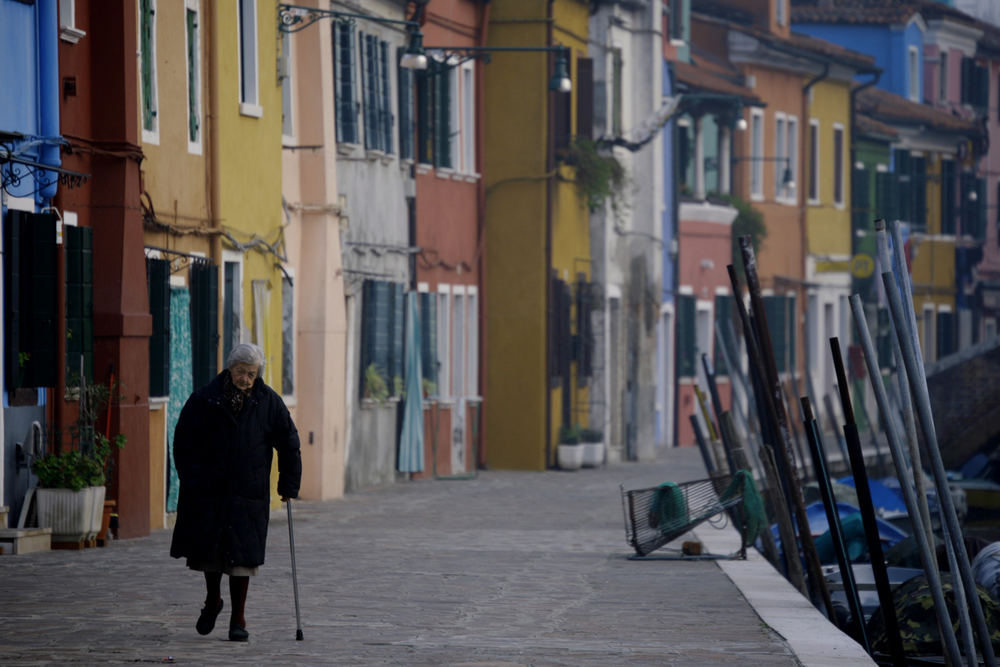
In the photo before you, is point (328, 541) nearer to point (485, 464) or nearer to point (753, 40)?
point (485, 464)

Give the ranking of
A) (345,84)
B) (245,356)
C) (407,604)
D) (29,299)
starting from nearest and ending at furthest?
(245,356)
(407,604)
(29,299)
(345,84)

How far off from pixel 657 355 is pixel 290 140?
52.5 ft

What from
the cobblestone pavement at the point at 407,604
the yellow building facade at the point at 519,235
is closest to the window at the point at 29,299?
the cobblestone pavement at the point at 407,604

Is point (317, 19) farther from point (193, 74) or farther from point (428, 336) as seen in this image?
point (428, 336)

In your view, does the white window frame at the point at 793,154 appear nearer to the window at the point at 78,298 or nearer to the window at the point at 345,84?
the window at the point at 345,84

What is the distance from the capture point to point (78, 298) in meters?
18.9

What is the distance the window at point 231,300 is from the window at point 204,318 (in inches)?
23.0

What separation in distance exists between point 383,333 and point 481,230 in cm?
577

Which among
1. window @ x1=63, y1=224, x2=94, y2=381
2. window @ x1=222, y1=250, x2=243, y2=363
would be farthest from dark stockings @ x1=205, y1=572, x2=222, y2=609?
window @ x1=222, y1=250, x2=243, y2=363

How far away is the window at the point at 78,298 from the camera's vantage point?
18.8 m

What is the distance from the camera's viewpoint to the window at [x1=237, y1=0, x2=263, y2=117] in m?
24.5

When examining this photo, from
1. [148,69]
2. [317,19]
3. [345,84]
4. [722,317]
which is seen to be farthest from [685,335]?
[148,69]

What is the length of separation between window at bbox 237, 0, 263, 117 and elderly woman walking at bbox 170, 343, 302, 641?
12.3 meters

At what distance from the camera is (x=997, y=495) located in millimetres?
35281
